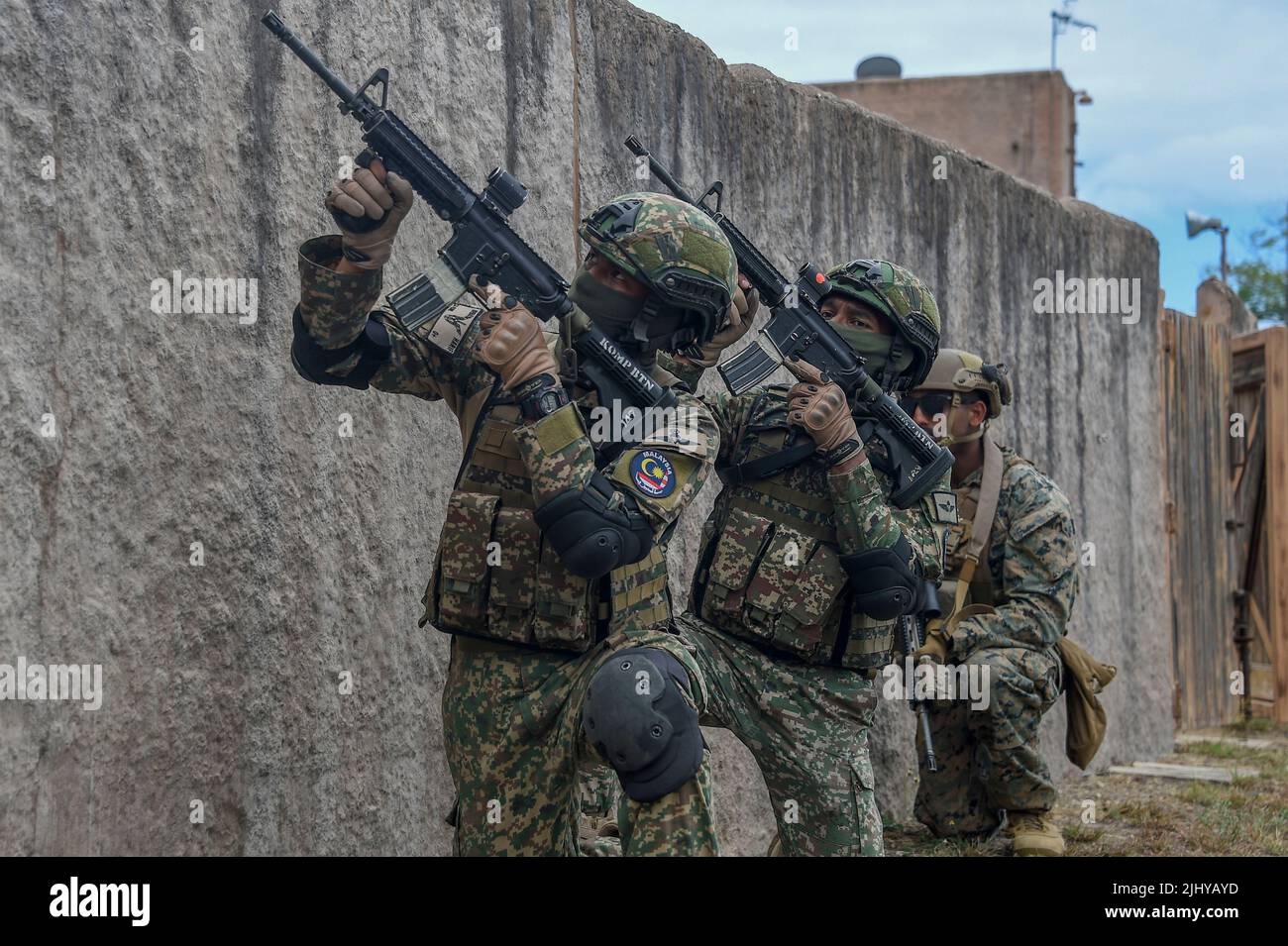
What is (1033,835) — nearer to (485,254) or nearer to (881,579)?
(881,579)

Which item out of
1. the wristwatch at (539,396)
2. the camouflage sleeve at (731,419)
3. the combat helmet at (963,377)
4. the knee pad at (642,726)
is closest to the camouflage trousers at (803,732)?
the camouflage sleeve at (731,419)

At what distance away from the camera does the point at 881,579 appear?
3.46 metres

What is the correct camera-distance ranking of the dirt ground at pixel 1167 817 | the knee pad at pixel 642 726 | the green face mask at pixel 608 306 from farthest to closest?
the dirt ground at pixel 1167 817 < the green face mask at pixel 608 306 < the knee pad at pixel 642 726

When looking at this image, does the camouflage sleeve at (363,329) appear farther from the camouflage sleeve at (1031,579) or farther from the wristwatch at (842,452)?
the camouflage sleeve at (1031,579)

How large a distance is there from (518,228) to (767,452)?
108 centimetres

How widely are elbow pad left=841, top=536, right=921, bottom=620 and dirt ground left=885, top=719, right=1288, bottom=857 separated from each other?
174 cm

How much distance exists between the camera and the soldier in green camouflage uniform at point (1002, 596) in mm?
4922

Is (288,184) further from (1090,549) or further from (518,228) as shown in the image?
(1090,549)

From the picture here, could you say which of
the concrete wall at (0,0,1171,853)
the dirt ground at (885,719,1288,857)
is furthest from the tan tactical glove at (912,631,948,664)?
the concrete wall at (0,0,1171,853)

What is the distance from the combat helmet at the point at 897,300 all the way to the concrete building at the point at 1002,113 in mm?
16807

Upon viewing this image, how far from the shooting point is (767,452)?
3.64 m

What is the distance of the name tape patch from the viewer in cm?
286

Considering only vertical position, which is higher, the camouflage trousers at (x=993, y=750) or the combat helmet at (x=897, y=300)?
the combat helmet at (x=897, y=300)
